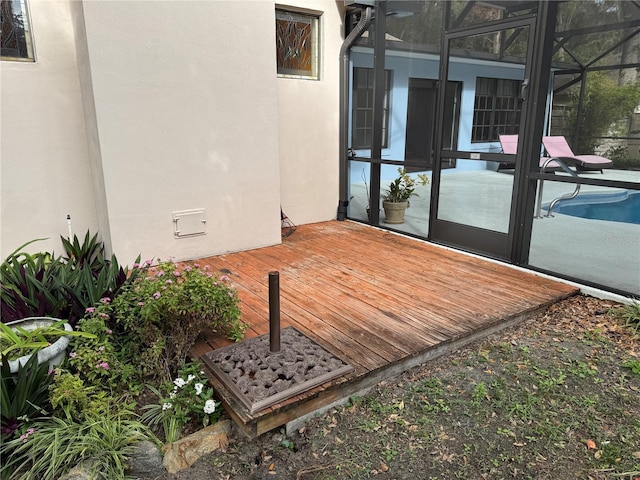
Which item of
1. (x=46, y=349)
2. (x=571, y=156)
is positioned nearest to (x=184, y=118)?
(x=46, y=349)

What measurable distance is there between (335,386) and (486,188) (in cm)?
291

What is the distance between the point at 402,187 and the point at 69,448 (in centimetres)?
449

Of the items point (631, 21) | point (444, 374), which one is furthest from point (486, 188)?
point (444, 374)

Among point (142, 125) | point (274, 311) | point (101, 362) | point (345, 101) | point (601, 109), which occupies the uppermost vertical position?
point (345, 101)

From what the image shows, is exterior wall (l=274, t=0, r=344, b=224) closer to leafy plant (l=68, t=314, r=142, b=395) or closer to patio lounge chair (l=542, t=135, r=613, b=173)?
patio lounge chair (l=542, t=135, r=613, b=173)

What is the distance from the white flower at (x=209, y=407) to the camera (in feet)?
7.15

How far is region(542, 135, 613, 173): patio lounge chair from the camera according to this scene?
3.50 meters

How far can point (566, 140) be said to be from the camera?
3.70m

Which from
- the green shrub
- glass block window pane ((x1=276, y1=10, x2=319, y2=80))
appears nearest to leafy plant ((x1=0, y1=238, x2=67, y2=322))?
the green shrub

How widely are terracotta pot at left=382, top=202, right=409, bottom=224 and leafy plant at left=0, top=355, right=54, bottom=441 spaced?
434 centimetres

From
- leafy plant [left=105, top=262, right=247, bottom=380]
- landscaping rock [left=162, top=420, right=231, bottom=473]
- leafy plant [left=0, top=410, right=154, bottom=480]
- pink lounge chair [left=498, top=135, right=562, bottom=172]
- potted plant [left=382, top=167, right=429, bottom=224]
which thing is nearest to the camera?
leafy plant [left=0, top=410, right=154, bottom=480]

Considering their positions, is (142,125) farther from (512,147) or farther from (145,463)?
(512,147)

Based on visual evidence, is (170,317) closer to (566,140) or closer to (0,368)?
(0,368)

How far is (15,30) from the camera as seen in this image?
153 inches
